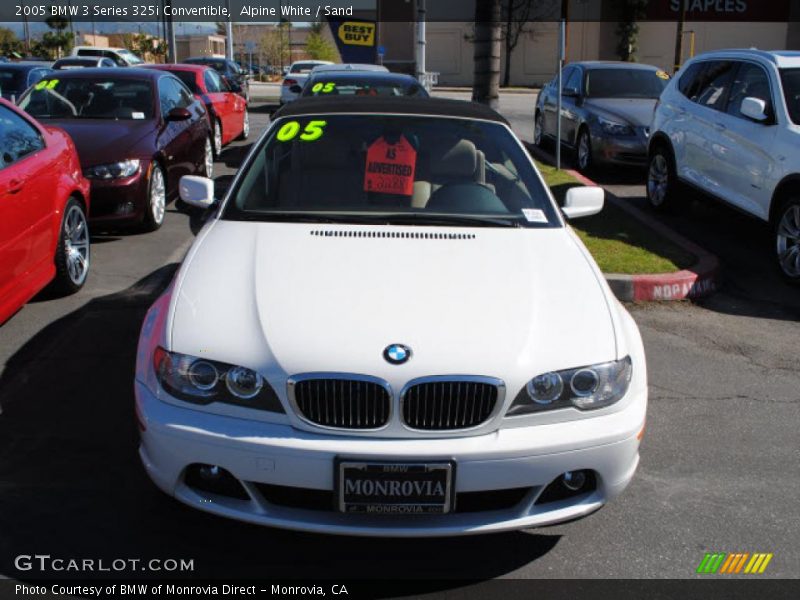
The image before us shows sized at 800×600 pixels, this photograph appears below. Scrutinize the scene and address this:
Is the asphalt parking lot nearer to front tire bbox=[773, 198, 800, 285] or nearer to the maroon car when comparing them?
front tire bbox=[773, 198, 800, 285]

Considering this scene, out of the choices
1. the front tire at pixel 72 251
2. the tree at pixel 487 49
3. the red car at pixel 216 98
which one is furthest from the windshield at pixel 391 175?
the red car at pixel 216 98

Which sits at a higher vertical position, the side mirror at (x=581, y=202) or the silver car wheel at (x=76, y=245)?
the side mirror at (x=581, y=202)

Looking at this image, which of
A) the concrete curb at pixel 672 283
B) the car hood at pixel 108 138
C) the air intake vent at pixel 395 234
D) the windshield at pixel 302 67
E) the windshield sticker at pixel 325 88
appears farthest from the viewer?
the windshield at pixel 302 67

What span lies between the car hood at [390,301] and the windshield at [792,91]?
4464 millimetres

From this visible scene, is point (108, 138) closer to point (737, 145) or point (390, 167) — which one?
point (390, 167)

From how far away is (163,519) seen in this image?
3.59 metres

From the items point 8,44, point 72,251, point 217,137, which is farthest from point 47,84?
point 8,44

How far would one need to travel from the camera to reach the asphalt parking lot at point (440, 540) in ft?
11.0

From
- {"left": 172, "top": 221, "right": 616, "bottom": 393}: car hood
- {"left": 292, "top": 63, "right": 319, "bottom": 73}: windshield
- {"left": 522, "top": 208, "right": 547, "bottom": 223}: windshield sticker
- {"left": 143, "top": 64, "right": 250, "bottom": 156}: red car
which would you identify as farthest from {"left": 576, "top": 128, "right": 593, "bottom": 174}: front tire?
{"left": 292, "top": 63, "right": 319, "bottom": 73}: windshield

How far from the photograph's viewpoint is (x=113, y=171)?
26.9ft

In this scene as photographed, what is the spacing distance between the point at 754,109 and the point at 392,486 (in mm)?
5980

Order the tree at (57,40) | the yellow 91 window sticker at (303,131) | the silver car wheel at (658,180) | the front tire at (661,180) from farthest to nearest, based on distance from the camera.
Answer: the tree at (57,40)
the silver car wheel at (658,180)
the front tire at (661,180)
the yellow 91 window sticker at (303,131)

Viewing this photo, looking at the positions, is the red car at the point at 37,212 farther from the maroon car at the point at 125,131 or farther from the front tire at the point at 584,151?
the front tire at the point at 584,151

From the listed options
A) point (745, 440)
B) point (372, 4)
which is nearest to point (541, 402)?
point (745, 440)
